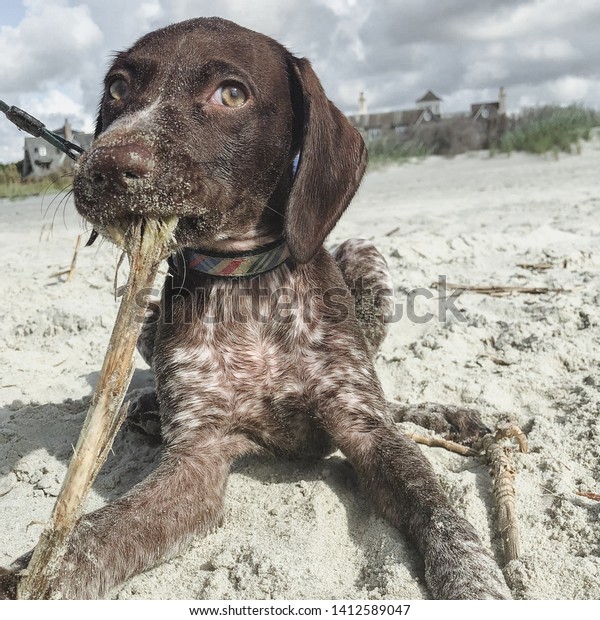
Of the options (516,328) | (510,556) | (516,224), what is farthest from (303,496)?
(516,224)

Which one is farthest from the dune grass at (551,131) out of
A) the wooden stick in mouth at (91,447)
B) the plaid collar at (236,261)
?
the wooden stick in mouth at (91,447)

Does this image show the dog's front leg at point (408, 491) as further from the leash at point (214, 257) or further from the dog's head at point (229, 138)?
the dog's head at point (229, 138)

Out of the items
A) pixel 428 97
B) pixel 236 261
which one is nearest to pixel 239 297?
pixel 236 261

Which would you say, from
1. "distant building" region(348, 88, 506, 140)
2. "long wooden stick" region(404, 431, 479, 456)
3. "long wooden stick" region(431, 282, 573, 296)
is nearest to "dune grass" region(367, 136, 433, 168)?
"distant building" region(348, 88, 506, 140)

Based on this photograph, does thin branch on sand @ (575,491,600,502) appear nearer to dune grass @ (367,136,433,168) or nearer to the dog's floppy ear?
the dog's floppy ear

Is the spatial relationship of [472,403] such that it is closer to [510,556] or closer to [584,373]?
[584,373]

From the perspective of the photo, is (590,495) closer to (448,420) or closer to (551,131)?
(448,420)
